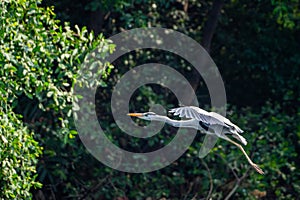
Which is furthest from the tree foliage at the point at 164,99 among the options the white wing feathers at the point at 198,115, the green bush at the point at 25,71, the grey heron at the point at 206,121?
the white wing feathers at the point at 198,115

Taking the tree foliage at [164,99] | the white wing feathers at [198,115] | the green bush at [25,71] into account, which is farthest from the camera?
the tree foliage at [164,99]

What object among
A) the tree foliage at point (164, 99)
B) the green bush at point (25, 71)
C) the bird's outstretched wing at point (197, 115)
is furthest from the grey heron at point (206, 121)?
the tree foliage at point (164, 99)

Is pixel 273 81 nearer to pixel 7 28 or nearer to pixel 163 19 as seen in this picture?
pixel 163 19

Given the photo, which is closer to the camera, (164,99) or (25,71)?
(25,71)

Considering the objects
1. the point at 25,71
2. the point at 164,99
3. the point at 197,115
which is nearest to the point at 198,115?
the point at 197,115

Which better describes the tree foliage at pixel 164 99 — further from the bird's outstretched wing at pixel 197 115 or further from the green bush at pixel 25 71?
the bird's outstretched wing at pixel 197 115

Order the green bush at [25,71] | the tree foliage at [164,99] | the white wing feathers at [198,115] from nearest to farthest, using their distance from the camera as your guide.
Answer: the white wing feathers at [198,115]
the green bush at [25,71]
the tree foliage at [164,99]

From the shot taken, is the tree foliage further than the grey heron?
Yes

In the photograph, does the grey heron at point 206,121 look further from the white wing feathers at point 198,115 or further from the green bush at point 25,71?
the green bush at point 25,71

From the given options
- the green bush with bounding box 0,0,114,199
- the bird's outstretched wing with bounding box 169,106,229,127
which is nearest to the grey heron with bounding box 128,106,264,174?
the bird's outstretched wing with bounding box 169,106,229,127

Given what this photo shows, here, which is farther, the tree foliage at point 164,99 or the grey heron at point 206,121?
the tree foliage at point 164,99

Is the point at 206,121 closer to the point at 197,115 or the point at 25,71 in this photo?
the point at 197,115

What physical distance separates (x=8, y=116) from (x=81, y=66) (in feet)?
3.37

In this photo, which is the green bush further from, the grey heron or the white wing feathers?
the white wing feathers
